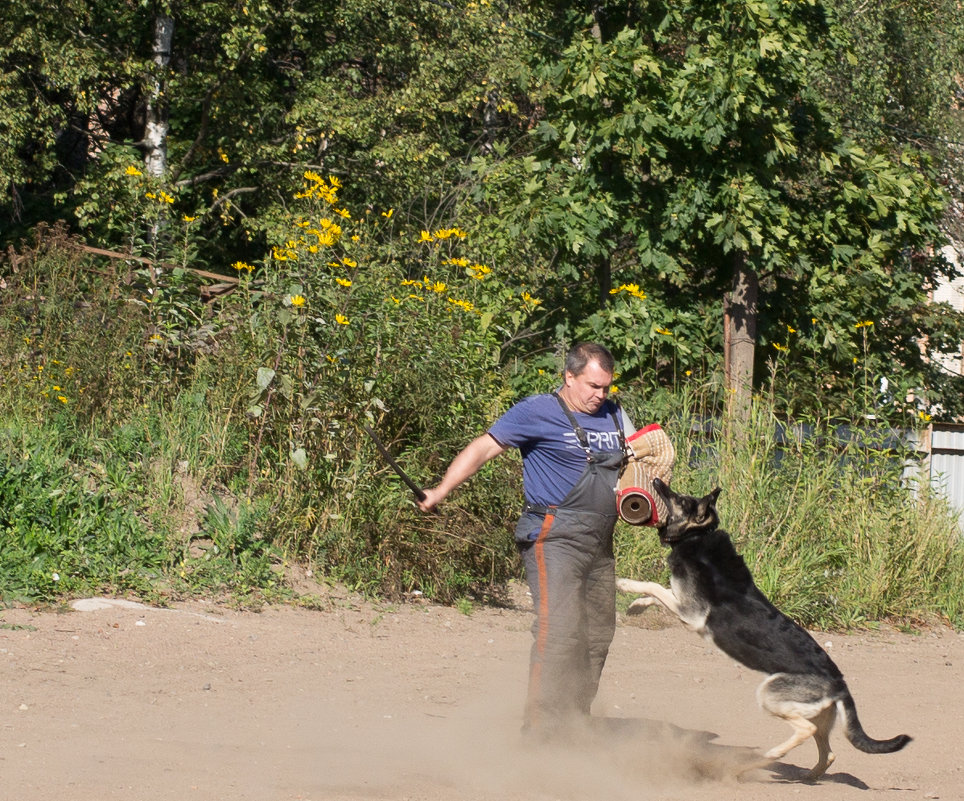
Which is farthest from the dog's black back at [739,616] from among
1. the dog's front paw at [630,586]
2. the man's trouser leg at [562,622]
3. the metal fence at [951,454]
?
the metal fence at [951,454]

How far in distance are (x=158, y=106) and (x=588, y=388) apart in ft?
39.3

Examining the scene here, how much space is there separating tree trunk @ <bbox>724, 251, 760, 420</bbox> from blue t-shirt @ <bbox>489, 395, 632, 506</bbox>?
249 inches

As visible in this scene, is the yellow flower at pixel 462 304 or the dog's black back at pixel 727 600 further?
the yellow flower at pixel 462 304

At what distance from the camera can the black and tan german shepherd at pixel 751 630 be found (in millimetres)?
5355

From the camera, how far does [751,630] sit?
18.2 ft

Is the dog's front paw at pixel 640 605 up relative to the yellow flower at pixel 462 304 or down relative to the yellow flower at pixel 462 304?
down

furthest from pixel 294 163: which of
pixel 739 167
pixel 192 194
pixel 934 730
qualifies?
pixel 934 730

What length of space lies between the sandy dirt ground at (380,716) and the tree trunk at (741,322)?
3.75 metres

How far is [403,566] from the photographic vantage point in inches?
331

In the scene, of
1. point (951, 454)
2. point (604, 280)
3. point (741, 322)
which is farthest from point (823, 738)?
point (951, 454)

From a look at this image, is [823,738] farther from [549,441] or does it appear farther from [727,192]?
[727,192]

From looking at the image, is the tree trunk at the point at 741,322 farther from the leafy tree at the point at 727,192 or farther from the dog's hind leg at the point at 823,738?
the dog's hind leg at the point at 823,738

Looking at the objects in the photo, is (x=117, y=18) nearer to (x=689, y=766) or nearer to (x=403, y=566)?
(x=403, y=566)

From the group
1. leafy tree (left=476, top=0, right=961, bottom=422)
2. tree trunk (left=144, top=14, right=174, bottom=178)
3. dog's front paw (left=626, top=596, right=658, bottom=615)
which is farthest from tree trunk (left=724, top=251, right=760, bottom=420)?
tree trunk (left=144, top=14, right=174, bottom=178)
